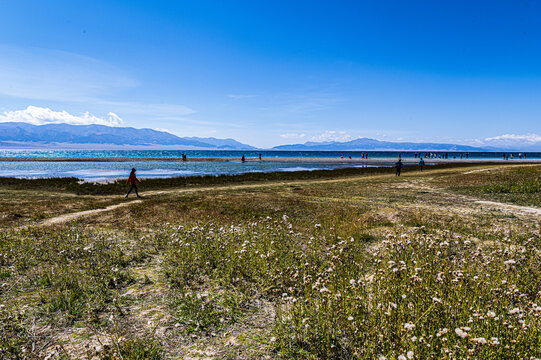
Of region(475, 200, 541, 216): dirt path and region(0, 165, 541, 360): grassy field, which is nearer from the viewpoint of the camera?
region(0, 165, 541, 360): grassy field

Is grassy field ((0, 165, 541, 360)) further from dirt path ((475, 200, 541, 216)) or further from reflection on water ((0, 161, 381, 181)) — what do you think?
reflection on water ((0, 161, 381, 181))

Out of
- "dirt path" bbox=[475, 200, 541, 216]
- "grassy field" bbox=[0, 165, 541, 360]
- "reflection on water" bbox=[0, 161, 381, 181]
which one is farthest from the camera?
"reflection on water" bbox=[0, 161, 381, 181]

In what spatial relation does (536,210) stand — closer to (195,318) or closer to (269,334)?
(269,334)

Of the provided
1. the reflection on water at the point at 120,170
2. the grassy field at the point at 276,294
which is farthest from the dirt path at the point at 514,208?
the reflection on water at the point at 120,170

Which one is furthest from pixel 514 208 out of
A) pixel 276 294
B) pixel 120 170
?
pixel 120 170

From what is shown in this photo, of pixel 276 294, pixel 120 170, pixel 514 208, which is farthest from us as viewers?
pixel 120 170

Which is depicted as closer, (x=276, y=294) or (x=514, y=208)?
(x=276, y=294)

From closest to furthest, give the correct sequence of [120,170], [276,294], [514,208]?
[276,294]
[514,208]
[120,170]

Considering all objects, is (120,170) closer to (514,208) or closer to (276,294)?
(276,294)

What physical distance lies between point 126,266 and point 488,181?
99.7 feet

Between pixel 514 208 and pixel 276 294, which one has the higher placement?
pixel 514 208

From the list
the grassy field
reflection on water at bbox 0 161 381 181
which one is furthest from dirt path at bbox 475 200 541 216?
reflection on water at bbox 0 161 381 181

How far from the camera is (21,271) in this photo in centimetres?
724

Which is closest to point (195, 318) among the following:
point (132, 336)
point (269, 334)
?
point (132, 336)
